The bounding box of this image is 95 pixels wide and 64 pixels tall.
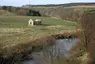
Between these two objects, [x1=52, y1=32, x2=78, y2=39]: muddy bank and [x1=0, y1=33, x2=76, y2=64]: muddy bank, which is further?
[x1=52, y1=32, x2=78, y2=39]: muddy bank

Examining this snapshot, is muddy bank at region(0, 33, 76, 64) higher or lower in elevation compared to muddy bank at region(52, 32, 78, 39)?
higher

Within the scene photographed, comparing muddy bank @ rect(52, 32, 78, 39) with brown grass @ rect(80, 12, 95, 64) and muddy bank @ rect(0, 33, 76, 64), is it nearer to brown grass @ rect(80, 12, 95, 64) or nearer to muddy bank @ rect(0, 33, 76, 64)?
muddy bank @ rect(0, 33, 76, 64)

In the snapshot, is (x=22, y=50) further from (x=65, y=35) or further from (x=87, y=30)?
(x=65, y=35)

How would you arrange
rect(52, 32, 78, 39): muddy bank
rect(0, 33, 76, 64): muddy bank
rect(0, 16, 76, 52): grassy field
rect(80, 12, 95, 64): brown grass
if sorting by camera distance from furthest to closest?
rect(52, 32, 78, 39): muddy bank
rect(0, 16, 76, 52): grassy field
rect(80, 12, 95, 64): brown grass
rect(0, 33, 76, 64): muddy bank

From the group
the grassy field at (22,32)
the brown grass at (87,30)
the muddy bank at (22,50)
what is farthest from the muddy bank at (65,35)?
the brown grass at (87,30)

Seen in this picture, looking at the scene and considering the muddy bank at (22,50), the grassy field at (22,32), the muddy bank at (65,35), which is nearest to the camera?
the muddy bank at (22,50)

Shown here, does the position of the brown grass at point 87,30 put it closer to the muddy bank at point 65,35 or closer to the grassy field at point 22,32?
the grassy field at point 22,32

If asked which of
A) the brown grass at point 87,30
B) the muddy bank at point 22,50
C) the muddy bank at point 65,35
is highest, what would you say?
the brown grass at point 87,30

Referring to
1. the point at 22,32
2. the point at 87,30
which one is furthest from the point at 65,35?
the point at 87,30

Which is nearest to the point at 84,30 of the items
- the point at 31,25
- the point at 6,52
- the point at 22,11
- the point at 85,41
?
the point at 85,41

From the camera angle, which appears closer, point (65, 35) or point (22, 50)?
point (22, 50)

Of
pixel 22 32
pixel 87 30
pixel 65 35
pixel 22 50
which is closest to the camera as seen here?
pixel 87 30

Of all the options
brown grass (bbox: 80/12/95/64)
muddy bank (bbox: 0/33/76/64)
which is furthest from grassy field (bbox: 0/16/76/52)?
brown grass (bbox: 80/12/95/64)

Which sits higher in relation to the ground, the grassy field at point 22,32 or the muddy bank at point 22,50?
the muddy bank at point 22,50
